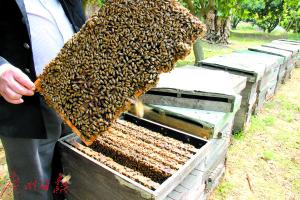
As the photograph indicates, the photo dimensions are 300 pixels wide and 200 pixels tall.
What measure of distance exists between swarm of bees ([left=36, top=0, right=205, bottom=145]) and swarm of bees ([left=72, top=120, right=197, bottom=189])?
424 mm

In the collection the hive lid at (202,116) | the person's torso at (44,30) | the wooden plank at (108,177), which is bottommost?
the wooden plank at (108,177)

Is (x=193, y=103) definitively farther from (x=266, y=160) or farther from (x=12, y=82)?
(x=266, y=160)

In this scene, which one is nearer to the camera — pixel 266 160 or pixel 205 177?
pixel 205 177

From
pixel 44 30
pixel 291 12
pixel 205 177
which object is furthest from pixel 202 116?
pixel 291 12

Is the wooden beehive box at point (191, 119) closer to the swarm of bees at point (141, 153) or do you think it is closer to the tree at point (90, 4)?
the swarm of bees at point (141, 153)

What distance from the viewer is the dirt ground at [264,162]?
3.43 metres

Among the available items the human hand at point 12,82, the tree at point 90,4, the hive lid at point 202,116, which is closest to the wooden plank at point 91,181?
the human hand at point 12,82

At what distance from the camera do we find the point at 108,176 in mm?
1924

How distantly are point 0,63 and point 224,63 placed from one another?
3.29m

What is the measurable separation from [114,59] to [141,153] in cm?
76

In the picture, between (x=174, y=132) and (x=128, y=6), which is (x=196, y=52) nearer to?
(x=174, y=132)

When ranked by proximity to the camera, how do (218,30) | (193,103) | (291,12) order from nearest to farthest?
(193,103) < (291,12) < (218,30)

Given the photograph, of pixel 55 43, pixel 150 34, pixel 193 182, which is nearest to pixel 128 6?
pixel 150 34

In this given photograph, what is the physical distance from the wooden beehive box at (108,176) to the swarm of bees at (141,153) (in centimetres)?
6
